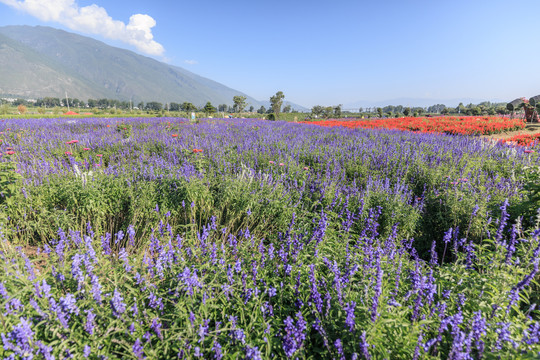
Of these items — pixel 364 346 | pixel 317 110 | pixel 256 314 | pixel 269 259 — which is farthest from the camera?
pixel 317 110

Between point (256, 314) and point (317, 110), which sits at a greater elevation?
point (317, 110)

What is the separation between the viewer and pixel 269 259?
2.34 metres

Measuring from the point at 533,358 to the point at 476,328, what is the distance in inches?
8.7

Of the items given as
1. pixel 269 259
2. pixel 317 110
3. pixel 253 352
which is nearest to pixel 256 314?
pixel 253 352

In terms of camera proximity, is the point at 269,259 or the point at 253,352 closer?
the point at 253,352

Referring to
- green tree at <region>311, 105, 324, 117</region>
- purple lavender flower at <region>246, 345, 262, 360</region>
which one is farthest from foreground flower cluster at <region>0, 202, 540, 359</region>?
green tree at <region>311, 105, 324, 117</region>

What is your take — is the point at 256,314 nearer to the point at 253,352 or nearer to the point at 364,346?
the point at 253,352

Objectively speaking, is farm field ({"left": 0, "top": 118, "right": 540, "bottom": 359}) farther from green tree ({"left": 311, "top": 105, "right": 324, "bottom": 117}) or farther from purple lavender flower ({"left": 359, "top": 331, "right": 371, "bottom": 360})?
green tree ({"left": 311, "top": 105, "right": 324, "bottom": 117})

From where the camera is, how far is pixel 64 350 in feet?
4.81

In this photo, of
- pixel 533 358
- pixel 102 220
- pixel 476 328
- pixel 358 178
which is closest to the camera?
pixel 533 358

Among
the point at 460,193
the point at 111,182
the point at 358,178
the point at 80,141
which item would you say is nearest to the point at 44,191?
the point at 111,182

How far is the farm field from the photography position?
4.91 feet

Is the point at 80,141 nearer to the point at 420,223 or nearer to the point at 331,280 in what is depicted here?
the point at 331,280

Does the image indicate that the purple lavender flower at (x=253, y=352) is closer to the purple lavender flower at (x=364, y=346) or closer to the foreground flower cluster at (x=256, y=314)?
the foreground flower cluster at (x=256, y=314)
